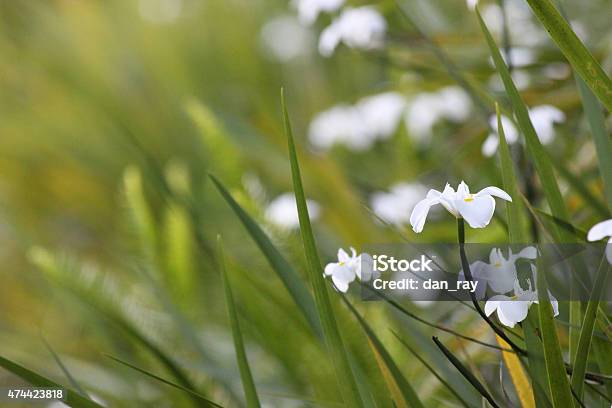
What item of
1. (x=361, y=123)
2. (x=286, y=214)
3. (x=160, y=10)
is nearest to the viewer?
(x=286, y=214)

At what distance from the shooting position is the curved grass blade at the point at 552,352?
34 cm

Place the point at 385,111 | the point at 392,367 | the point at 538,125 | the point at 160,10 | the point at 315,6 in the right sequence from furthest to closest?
the point at 160,10
the point at 385,111
the point at 315,6
the point at 538,125
the point at 392,367

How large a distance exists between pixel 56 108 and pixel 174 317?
111 cm

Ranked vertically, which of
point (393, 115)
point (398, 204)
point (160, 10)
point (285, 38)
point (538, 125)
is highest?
point (160, 10)

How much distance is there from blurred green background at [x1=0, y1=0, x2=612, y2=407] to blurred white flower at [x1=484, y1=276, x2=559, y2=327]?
120 millimetres

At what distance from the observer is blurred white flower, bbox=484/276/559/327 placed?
35cm

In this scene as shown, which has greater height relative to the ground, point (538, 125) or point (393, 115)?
point (393, 115)

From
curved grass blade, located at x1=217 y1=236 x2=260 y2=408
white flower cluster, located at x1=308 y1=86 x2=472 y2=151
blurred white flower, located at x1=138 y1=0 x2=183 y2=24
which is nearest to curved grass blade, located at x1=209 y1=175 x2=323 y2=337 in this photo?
curved grass blade, located at x1=217 y1=236 x2=260 y2=408

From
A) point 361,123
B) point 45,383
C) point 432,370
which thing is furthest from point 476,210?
point 361,123

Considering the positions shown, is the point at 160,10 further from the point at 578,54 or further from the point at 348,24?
the point at 578,54

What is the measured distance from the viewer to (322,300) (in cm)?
38

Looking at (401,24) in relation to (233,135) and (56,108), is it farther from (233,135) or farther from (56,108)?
(56,108)

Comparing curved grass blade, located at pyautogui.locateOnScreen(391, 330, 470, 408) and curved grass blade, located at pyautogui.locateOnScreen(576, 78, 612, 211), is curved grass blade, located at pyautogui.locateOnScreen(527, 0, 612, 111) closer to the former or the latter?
curved grass blade, located at pyautogui.locateOnScreen(576, 78, 612, 211)

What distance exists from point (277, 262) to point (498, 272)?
0.45 feet
